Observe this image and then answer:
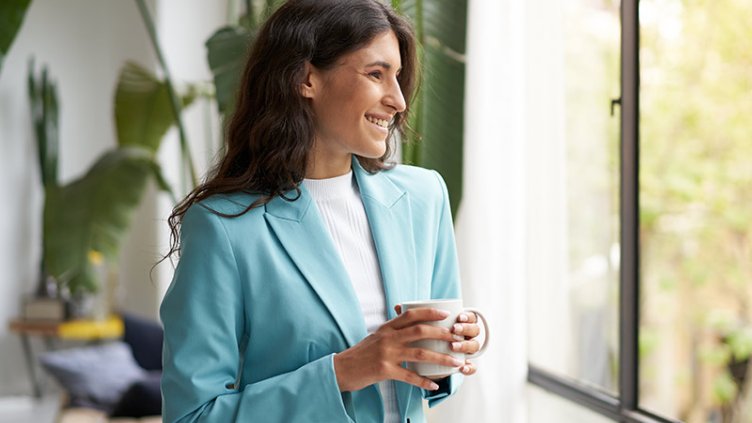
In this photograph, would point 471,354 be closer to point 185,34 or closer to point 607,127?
point 607,127

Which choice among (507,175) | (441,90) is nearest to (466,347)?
(441,90)

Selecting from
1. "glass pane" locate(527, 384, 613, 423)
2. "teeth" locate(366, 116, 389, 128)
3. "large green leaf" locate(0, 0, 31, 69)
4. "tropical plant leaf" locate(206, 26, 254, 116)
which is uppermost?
"large green leaf" locate(0, 0, 31, 69)

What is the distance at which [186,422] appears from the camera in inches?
50.2

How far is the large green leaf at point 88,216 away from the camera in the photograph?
3455mm

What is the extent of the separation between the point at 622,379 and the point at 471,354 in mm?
1585

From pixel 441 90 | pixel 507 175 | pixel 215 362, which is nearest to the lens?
pixel 215 362

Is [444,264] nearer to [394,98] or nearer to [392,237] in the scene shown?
[392,237]

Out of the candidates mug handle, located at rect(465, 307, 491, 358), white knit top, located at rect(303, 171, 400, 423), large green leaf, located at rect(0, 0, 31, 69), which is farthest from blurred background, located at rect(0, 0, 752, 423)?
mug handle, located at rect(465, 307, 491, 358)

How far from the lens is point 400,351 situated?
1.18 m

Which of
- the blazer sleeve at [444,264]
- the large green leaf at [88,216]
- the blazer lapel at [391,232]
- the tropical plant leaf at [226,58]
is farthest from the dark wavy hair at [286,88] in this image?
the large green leaf at [88,216]

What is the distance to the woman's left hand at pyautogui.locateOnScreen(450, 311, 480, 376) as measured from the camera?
1193 millimetres

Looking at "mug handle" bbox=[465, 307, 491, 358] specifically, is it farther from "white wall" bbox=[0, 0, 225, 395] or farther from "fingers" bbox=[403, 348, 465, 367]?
"white wall" bbox=[0, 0, 225, 395]

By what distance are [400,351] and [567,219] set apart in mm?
2314

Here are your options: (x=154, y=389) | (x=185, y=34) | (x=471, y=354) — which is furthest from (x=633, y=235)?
(x=185, y=34)
